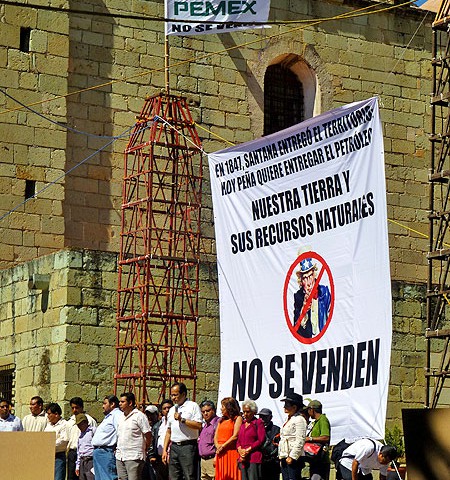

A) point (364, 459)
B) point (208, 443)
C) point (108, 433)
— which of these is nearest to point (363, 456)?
point (364, 459)

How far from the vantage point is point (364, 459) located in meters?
12.4

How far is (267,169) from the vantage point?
1277 cm

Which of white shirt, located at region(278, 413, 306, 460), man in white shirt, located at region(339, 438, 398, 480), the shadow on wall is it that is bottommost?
man in white shirt, located at region(339, 438, 398, 480)

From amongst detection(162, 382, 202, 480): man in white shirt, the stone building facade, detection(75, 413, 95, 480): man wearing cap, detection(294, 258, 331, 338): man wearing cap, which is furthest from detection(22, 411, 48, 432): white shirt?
detection(294, 258, 331, 338): man wearing cap

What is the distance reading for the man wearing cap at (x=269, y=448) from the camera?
41.0 feet

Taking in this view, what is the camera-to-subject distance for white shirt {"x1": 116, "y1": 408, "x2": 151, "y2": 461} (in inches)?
524

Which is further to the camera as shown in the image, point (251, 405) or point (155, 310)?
point (155, 310)

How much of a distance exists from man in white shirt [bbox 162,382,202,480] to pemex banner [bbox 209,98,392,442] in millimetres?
483

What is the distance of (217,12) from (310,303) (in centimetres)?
936

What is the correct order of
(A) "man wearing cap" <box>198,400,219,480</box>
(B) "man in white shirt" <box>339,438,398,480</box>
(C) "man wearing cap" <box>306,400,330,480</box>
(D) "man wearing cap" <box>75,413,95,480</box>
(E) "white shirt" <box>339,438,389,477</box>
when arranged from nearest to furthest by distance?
(C) "man wearing cap" <box>306,400,330,480</box>, (B) "man in white shirt" <box>339,438,398,480</box>, (E) "white shirt" <box>339,438,389,477</box>, (A) "man wearing cap" <box>198,400,219,480</box>, (D) "man wearing cap" <box>75,413,95,480</box>

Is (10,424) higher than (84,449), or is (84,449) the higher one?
(10,424)

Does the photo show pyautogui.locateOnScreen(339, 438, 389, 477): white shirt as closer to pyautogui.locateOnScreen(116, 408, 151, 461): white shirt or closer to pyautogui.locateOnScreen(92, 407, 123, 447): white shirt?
pyautogui.locateOnScreen(116, 408, 151, 461): white shirt

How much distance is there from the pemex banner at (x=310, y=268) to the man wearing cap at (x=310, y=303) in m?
0.01

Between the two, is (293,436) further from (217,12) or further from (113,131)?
(113,131)
